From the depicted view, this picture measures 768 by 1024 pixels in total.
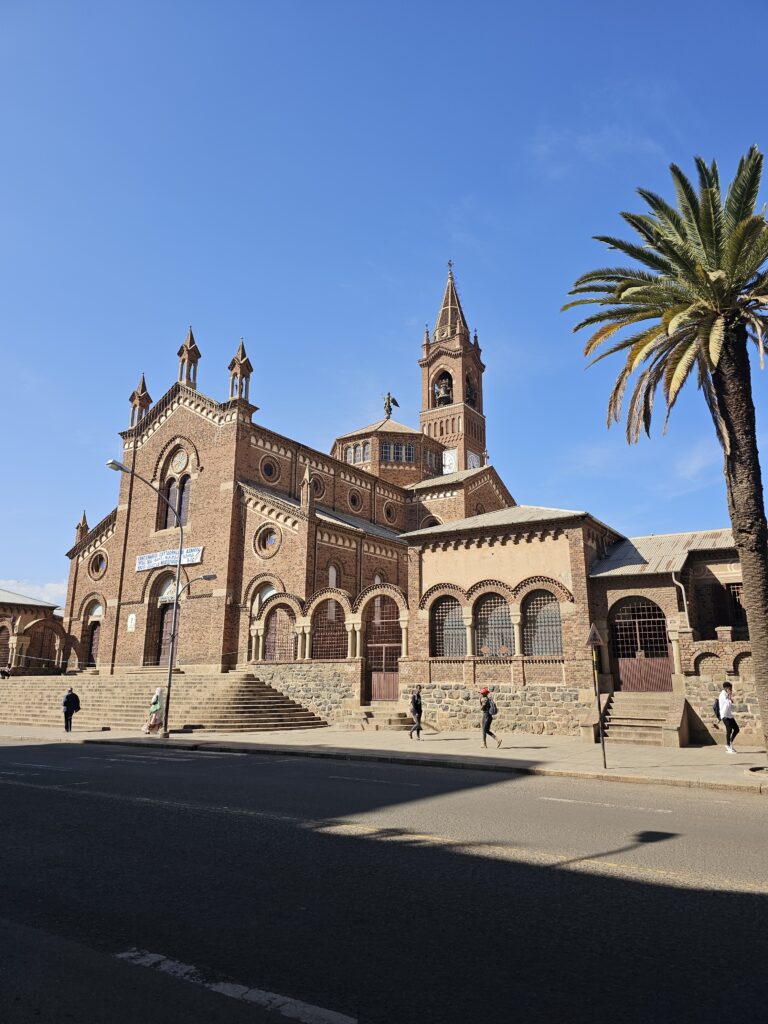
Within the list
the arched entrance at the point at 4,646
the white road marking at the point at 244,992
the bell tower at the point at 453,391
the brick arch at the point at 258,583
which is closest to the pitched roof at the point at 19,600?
the arched entrance at the point at 4,646

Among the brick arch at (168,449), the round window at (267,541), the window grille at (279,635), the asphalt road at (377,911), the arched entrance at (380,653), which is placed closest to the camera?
the asphalt road at (377,911)

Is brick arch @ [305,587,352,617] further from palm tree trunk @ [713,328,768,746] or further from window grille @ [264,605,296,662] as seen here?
palm tree trunk @ [713,328,768,746]

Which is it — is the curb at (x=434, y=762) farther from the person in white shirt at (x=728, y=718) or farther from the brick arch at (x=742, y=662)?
the brick arch at (x=742, y=662)

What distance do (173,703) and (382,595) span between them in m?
9.57

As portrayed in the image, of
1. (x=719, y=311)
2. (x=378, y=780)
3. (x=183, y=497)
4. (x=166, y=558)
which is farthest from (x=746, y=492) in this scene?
(x=183, y=497)

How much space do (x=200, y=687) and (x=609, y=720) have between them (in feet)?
54.6

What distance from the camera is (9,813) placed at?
9.21 meters

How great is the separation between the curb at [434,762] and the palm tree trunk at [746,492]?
2741 mm

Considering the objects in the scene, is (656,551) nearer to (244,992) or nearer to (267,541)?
(267,541)

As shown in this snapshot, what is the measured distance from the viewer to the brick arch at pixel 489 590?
79.2 feet

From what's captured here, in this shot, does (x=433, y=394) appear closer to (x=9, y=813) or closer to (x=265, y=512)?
(x=265, y=512)

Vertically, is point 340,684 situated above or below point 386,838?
above

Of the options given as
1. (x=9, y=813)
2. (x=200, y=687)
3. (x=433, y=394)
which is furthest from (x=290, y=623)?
(x=433, y=394)

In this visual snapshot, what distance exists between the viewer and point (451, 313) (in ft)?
199
